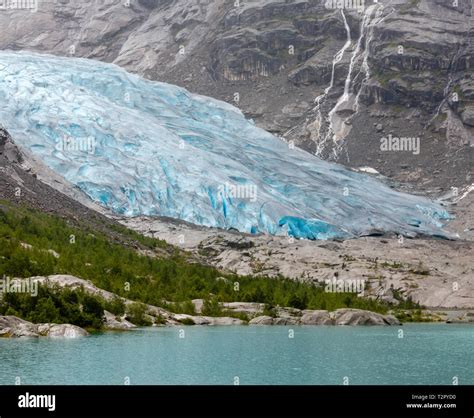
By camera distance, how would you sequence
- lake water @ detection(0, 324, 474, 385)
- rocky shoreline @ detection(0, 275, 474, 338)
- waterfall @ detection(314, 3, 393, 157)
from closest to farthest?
lake water @ detection(0, 324, 474, 385)
rocky shoreline @ detection(0, 275, 474, 338)
waterfall @ detection(314, 3, 393, 157)

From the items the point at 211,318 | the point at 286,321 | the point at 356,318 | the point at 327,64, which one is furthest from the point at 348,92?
the point at 211,318

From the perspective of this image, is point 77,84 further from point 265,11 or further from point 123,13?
point 123,13

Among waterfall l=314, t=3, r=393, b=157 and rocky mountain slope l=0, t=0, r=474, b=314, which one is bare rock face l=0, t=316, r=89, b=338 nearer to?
rocky mountain slope l=0, t=0, r=474, b=314

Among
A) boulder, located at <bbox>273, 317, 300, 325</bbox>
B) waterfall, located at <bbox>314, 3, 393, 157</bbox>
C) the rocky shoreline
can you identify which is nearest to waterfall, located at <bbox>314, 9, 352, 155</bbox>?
waterfall, located at <bbox>314, 3, 393, 157</bbox>

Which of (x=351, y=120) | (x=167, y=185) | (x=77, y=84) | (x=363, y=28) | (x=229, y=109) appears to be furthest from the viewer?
(x=363, y=28)

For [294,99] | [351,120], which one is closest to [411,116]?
[351,120]
